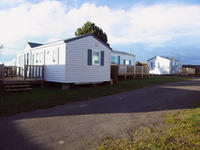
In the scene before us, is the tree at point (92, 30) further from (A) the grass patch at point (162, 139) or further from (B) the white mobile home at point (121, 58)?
(A) the grass patch at point (162, 139)

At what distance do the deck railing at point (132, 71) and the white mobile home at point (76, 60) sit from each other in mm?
5770

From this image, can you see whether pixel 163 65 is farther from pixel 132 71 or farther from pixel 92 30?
Result: pixel 92 30

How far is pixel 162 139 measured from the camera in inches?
125

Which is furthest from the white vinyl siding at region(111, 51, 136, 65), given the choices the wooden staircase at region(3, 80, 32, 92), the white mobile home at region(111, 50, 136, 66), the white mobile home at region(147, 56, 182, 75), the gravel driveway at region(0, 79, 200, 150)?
the gravel driveway at region(0, 79, 200, 150)

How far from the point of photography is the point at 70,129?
12.4 feet

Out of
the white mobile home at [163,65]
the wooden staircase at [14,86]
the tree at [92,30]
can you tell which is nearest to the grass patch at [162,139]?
the wooden staircase at [14,86]

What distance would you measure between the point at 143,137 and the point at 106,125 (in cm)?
109

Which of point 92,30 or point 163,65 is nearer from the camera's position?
point 92,30

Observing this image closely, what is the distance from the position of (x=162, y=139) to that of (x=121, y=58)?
884 inches

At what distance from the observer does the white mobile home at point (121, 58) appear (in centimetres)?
2377

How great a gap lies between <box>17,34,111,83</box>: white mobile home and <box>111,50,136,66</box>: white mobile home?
10792mm

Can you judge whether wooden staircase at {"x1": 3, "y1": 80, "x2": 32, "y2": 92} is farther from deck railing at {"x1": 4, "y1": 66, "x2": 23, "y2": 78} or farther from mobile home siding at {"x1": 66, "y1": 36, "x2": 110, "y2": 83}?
deck railing at {"x1": 4, "y1": 66, "x2": 23, "y2": 78}

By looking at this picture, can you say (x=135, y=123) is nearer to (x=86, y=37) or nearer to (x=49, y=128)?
(x=49, y=128)

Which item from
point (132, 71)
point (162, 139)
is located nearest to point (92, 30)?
point (132, 71)
